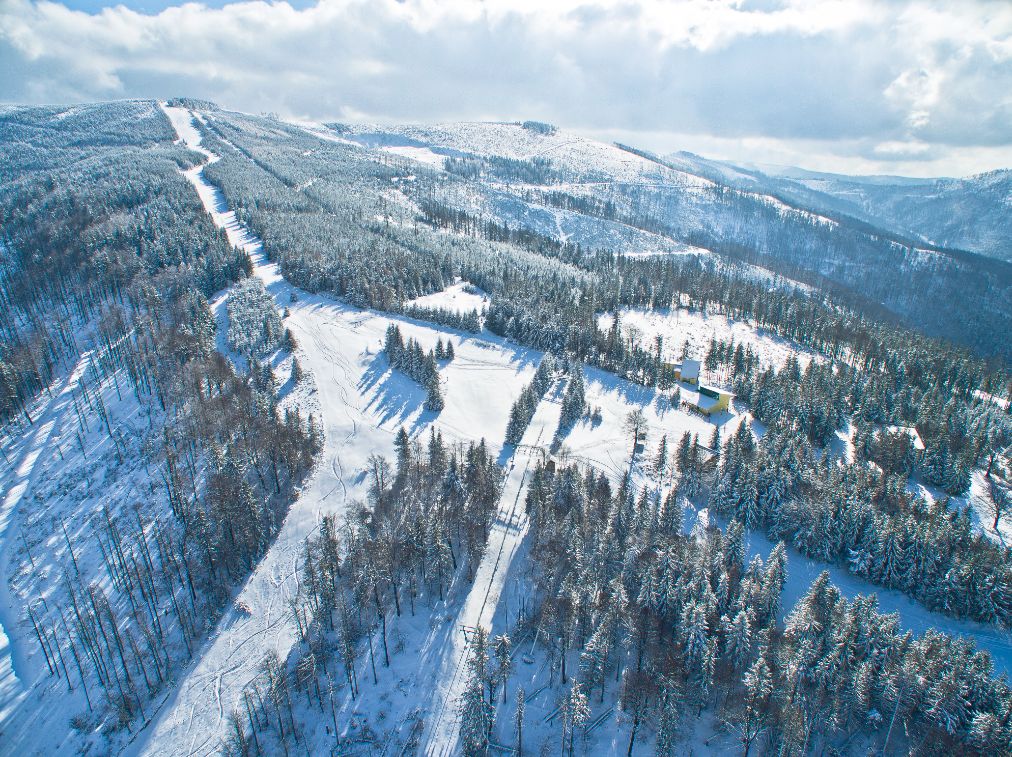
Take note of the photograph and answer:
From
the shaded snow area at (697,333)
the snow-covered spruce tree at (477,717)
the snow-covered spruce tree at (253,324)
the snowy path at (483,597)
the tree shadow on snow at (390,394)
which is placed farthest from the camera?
the shaded snow area at (697,333)

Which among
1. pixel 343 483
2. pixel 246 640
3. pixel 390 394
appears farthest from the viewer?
pixel 390 394

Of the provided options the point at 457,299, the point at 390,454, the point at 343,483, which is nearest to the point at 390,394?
the point at 390,454

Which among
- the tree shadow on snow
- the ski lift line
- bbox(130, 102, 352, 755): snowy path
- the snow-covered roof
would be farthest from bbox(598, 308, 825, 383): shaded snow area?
bbox(130, 102, 352, 755): snowy path

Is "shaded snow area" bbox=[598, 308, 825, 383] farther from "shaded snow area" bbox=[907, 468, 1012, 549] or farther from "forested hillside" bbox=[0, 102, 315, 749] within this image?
"forested hillside" bbox=[0, 102, 315, 749]

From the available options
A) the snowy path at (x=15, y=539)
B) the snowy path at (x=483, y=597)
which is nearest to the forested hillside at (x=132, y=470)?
the snowy path at (x=15, y=539)

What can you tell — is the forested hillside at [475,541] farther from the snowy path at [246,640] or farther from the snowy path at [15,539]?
the snowy path at [15,539]

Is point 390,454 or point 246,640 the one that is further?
point 390,454

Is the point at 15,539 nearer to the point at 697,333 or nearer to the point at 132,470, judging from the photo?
the point at 132,470
